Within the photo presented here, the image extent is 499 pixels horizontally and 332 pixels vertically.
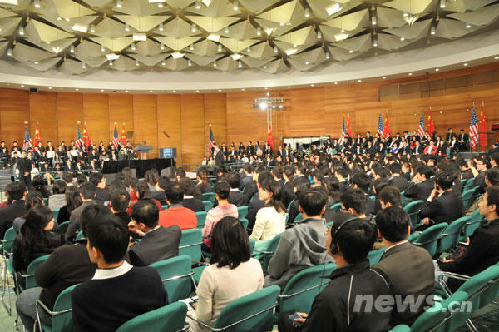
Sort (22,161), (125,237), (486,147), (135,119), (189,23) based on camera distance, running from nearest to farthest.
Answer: (125,237)
(22,161)
(189,23)
(486,147)
(135,119)

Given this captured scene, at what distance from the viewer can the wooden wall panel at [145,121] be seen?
2327 centimetres

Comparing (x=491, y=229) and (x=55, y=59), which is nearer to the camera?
(x=491, y=229)

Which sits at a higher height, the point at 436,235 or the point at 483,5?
the point at 483,5

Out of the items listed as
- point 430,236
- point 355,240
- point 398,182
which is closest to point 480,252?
point 430,236

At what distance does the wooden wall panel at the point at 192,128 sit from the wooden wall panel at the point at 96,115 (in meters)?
4.56

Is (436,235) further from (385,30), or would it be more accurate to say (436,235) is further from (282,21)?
(385,30)

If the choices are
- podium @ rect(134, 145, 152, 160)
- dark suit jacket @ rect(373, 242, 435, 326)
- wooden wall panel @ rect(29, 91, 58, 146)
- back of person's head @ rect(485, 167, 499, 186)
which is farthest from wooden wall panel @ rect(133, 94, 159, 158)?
dark suit jacket @ rect(373, 242, 435, 326)

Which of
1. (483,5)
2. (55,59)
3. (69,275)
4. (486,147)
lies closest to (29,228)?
(69,275)

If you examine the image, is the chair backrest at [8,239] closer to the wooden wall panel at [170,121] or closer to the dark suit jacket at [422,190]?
the dark suit jacket at [422,190]

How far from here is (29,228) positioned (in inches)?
129

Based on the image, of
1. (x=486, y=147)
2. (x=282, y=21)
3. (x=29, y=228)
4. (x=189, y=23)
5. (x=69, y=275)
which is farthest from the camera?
(x=486, y=147)

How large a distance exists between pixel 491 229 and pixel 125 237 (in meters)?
2.75

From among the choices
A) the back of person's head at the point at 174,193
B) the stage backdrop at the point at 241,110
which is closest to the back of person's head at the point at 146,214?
the back of person's head at the point at 174,193

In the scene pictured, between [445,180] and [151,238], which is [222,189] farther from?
[445,180]
